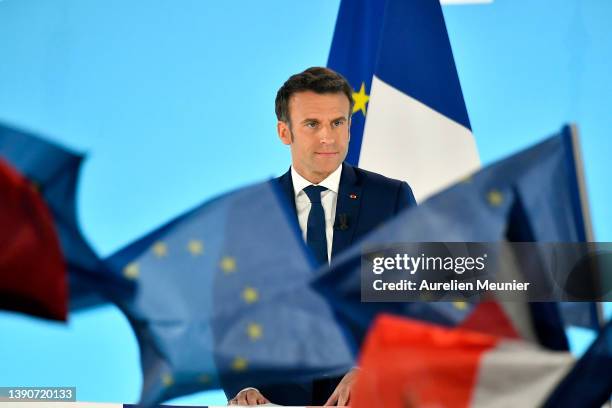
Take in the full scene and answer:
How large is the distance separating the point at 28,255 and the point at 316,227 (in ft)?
3.12

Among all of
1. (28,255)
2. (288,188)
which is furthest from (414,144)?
(28,255)

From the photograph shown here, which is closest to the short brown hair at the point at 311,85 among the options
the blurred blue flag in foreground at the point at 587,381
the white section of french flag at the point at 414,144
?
the white section of french flag at the point at 414,144

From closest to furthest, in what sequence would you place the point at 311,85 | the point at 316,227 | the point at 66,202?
the point at 66,202 < the point at 316,227 < the point at 311,85

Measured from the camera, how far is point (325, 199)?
3.13 m

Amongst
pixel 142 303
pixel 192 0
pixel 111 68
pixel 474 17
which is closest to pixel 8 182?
pixel 142 303

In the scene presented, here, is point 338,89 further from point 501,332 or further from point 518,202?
point 501,332

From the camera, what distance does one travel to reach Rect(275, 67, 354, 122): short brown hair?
3213 mm

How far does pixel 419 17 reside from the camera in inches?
139

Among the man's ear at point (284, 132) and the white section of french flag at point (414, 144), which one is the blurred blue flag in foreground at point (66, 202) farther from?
the white section of french flag at point (414, 144)

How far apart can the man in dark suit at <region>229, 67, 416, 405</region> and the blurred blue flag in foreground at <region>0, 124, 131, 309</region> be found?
68cm

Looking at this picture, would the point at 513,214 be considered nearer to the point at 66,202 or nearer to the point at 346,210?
the point at 346,210


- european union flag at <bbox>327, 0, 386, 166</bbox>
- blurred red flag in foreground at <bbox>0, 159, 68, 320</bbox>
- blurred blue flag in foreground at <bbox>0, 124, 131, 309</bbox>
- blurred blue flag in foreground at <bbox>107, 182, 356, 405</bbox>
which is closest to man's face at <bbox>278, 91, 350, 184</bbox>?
european union flag at <bbox>327, 0, 386, 166</bbox>

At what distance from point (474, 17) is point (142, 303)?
1566 millimetres

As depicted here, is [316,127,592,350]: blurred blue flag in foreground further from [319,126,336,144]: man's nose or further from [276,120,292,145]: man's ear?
[276,120,292,145]: man's ear
